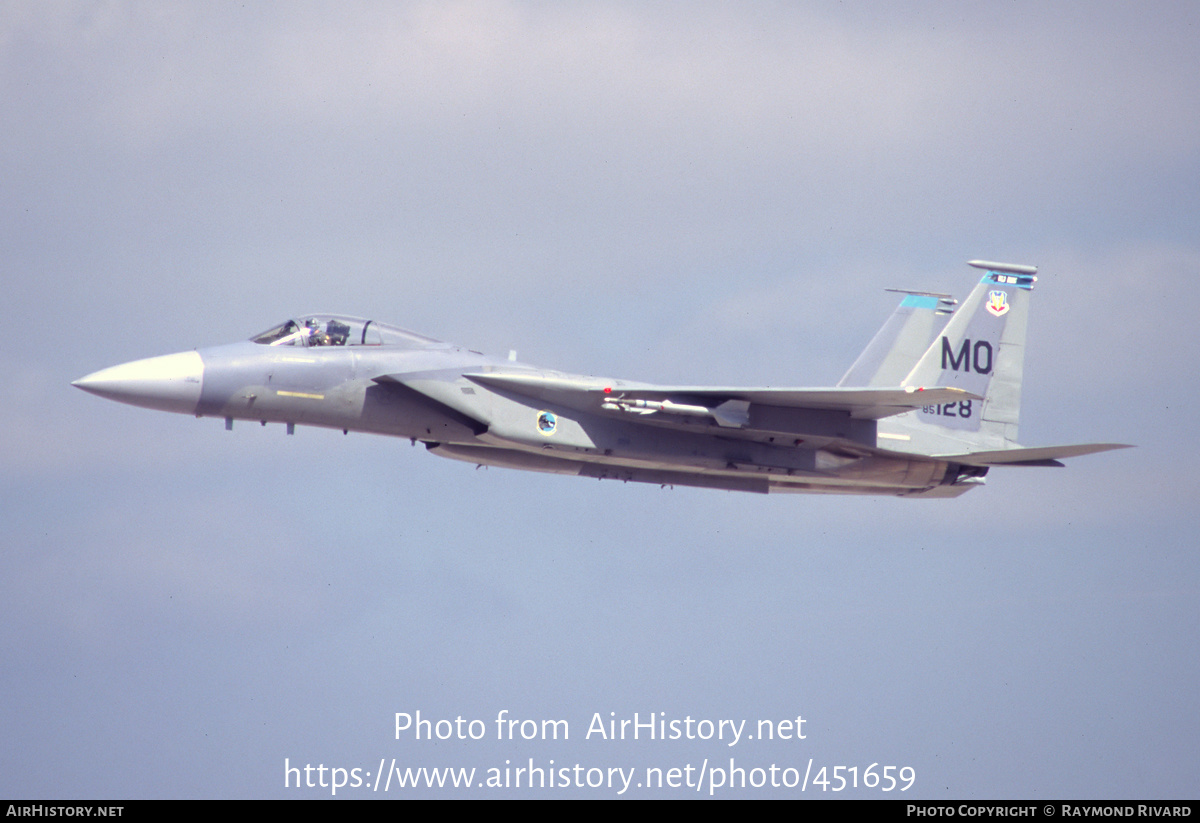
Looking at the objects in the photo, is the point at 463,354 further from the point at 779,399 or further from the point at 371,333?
the point at 779,399

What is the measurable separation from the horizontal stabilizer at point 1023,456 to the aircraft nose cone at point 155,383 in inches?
453

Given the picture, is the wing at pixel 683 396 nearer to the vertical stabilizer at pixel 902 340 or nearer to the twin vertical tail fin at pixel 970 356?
the twin vertical tail fin at pixel 970 356

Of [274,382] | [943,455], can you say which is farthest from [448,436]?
[943,455]

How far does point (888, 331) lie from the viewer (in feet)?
81.8

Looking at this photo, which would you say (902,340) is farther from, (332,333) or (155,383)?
(155,383)

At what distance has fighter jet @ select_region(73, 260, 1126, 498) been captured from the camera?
62.3 ft

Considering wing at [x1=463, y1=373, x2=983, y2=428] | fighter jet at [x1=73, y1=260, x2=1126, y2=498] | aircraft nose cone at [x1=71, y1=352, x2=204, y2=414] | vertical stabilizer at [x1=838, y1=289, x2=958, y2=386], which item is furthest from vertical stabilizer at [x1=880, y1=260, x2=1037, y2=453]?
aircraft nose cone at [x1=71, y1=352, x2=204, y2=414]

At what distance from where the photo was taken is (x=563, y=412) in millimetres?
20031

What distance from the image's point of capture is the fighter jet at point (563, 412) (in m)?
19.0

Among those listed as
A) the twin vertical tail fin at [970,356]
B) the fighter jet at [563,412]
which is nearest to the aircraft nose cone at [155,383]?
the fighter jet at [563,412]

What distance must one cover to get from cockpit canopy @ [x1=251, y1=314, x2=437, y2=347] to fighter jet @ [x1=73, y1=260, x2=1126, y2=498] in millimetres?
20

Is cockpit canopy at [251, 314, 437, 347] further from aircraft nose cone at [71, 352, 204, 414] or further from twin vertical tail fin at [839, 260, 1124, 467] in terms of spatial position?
twin vertical tail fin at [839, 260, 1124, 467]

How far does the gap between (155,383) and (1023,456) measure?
1312 cm

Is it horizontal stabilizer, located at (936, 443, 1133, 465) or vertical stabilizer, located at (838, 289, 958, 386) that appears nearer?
horizontal stabilizer, located at (936, 443, 1133, 465)
